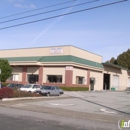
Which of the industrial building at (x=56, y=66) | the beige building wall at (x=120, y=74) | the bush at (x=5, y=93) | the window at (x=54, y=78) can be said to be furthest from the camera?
the beige building wall at (x=120, y=74)

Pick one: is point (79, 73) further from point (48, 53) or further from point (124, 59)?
point (124, 59)

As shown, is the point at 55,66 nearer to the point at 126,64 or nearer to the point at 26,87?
the point at 26,87

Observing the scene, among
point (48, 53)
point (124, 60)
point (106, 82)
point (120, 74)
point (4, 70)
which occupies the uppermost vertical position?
point (124, 60)

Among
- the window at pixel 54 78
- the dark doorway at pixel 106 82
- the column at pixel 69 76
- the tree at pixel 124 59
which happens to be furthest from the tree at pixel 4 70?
the tree at pixel 124 59

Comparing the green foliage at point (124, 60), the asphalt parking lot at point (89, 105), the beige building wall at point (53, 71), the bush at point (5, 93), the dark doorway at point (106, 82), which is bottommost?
the asphalt parking lot at point (89, 105)

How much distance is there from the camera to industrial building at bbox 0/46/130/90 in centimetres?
4341

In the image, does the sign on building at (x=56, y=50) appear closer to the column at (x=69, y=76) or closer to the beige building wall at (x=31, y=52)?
the beige building wall at (x=31, y=52)

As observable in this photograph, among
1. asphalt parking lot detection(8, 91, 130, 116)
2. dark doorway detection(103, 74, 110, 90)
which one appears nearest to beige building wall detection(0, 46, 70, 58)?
asphalt parking lot detection(8, 91, 130, 116)

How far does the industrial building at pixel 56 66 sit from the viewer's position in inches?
1709

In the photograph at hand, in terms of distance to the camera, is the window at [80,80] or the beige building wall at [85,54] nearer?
the beige building wall at [85,54]

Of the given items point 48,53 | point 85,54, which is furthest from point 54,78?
point 85,54

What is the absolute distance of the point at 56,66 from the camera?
4425 centimetres

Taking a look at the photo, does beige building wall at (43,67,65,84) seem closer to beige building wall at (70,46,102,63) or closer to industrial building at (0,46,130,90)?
industrial building at (0,46,130,90)

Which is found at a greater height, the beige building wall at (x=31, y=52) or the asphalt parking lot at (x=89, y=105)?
the beige building wall at (x=31, y=52)
